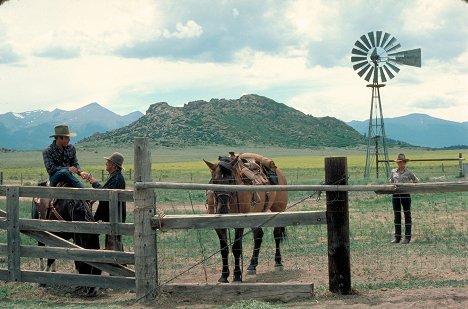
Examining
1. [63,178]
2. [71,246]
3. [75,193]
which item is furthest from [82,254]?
[63,178]

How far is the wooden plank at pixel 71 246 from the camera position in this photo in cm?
870

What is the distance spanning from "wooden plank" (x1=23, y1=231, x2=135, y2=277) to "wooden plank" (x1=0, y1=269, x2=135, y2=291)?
0.46 ft

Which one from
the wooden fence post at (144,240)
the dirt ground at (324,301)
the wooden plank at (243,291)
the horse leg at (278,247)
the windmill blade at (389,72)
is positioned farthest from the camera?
the windmill blade at (389,72)

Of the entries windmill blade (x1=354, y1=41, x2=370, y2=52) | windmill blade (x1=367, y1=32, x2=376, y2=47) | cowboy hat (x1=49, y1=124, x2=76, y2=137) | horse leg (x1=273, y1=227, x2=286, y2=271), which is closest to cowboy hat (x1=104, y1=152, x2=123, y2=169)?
cowboy hat (x1=49, y1=124, x2=76, y2=137)

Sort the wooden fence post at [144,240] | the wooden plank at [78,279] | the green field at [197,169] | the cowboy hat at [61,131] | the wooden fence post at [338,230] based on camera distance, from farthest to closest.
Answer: the green field at [197,169] < the cowboy hat at [61,131] < the wooden plank at [78,279] < the wooden fence post at [144,240] < the wooden fence post at [338,230]

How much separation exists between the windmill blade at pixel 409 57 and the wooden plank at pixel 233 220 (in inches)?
1295

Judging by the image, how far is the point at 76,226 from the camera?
28.9 feet

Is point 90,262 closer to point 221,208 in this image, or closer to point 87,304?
point 87,304

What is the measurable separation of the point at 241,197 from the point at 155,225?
196cm

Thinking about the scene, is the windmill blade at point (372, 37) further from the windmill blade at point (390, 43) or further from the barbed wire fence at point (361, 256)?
the barbed wire fence at point (361, 256)

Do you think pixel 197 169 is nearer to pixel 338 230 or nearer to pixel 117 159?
pixel 117 159

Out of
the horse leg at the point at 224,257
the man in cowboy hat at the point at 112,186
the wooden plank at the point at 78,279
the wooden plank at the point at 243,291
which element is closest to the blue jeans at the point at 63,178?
the man in cowboy hat at the point at 112,186

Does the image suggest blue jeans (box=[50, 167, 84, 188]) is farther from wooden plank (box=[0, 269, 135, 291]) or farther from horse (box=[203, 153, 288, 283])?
horse (box=[203, 153, 288, 283])

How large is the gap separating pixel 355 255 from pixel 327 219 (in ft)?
12.0
